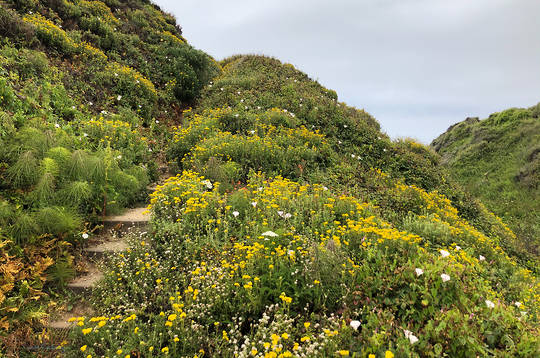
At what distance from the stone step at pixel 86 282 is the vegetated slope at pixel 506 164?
1285 centimetres

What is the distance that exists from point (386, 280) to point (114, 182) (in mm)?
5335

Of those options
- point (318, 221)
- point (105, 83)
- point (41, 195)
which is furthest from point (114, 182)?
point (105, 83)

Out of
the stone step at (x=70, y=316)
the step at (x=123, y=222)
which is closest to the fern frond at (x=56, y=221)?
the step at (x=123, y=222)

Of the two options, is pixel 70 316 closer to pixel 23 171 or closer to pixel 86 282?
pixel 86 282

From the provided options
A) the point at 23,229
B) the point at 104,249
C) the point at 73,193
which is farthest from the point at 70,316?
the point at 73,193

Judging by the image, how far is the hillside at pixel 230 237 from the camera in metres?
3.19

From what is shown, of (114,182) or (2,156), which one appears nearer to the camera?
(2,156)

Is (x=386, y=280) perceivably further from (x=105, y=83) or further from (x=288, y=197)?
(x=105, y=83)

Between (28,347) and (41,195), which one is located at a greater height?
(41,195)

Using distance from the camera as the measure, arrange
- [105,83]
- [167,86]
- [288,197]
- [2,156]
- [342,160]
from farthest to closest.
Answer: [167,86] → [105,83] → [342,160] → [288,197] → [2,156]

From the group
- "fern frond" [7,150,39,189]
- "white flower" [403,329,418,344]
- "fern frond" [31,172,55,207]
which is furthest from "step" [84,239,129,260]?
"white flower" [403,329,418,344]

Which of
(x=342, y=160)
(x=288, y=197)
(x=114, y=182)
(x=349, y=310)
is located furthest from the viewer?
(x=342, y=160)

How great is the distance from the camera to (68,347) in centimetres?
341

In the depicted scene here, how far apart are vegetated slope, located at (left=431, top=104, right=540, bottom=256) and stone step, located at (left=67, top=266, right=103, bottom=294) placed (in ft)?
42.1
